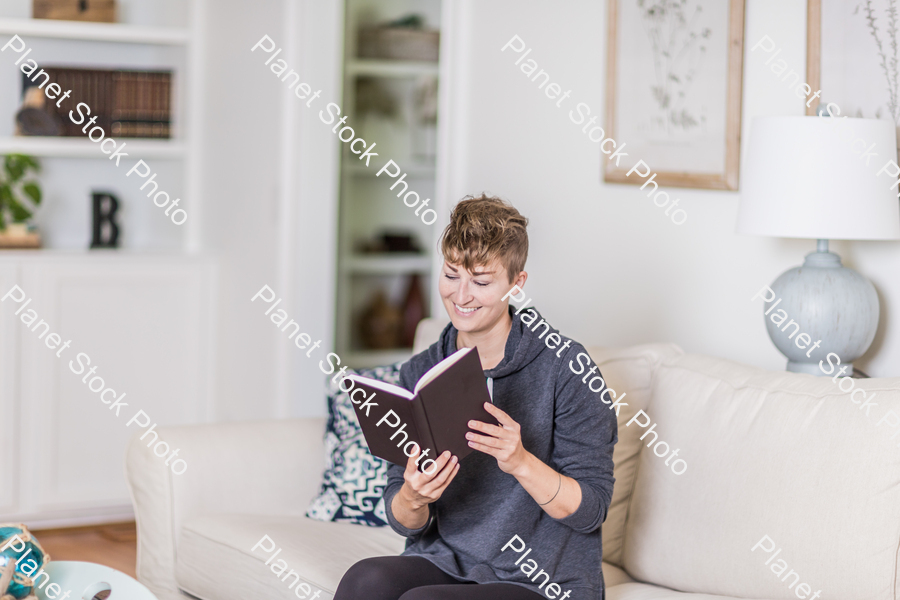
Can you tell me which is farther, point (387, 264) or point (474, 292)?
point (387, 264)

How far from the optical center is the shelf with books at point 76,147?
11.3 feet

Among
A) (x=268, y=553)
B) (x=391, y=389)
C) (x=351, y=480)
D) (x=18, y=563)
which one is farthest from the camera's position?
(x=351, y=480)

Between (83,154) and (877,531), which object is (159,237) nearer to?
(83,154)

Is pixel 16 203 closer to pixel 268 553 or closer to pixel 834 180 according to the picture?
pixel 268 553

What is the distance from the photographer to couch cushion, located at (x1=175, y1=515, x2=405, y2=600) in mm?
1818

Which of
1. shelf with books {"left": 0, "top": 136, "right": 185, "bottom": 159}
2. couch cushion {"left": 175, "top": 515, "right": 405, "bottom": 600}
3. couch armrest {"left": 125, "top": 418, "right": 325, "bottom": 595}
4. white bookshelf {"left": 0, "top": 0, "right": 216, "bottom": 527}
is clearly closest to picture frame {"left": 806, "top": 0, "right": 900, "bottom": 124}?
couch cushion {"left": 175, "top": 515, "right": 405, "bottom": 600}

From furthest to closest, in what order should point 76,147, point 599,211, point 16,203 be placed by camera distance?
point 76,147 → point 16,203 → point 599,211

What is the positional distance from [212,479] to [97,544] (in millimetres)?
1330

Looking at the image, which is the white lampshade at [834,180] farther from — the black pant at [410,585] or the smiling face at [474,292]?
the black pant at [410,585]

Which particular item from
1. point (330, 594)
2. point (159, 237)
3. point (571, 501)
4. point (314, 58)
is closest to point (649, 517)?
point (571, 501)

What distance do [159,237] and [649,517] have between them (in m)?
2.63

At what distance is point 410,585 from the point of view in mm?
1543

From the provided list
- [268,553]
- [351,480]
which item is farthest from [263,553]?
[351,480]

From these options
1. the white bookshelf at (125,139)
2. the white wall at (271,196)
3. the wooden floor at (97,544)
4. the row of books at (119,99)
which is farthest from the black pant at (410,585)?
the row of books at (119,99)
